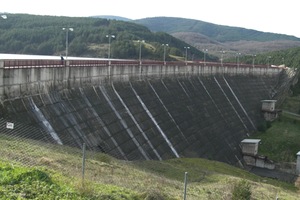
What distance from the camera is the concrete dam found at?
1176 inches

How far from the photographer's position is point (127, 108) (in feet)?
140

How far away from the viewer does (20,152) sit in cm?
1928

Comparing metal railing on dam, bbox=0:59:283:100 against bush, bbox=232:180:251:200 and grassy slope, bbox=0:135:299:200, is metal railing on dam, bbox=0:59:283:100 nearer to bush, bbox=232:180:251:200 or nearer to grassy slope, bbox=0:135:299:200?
grassy slope, bbox=0:135:299:200

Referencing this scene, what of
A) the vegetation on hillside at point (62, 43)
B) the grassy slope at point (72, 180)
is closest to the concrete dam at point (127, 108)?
the grassy slope at point (72, 180)

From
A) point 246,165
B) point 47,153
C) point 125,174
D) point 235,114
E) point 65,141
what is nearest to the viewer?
point 47,153

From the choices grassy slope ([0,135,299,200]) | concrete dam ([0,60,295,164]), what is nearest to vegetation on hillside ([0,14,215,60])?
concrete dam ([0,60,295,164])

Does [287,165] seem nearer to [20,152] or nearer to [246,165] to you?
[246,165]

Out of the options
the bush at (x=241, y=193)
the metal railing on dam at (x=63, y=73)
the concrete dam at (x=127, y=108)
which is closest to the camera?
the bush at (x=241, y=193)

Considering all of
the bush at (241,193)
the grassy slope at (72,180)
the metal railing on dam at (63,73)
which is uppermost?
the metal railing on dam at (63,73)

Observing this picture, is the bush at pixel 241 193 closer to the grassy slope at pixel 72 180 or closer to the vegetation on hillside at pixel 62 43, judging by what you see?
the grassy slope at pixel 72 180

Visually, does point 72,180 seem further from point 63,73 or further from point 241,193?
point 63,73

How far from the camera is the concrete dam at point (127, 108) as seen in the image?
29.9 m

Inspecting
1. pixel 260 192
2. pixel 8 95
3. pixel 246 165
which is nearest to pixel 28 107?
pixel 8 95

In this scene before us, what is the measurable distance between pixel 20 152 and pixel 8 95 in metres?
10.3
